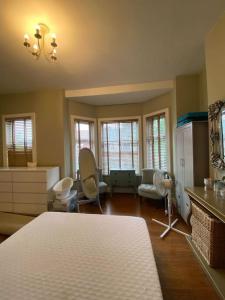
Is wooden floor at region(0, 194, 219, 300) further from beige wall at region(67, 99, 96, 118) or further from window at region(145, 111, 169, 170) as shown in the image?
beige wall at region(67, 99, 96, 118)

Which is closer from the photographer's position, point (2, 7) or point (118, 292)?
point (118, 292)

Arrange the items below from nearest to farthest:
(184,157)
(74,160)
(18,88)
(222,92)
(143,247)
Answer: (143,247), (222,92), (184,157), (18,88), (74,160)

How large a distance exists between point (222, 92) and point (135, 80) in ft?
6.37

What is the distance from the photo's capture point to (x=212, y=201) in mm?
1730

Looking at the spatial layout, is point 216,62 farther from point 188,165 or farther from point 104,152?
point 104,152

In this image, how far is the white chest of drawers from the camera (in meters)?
3.37

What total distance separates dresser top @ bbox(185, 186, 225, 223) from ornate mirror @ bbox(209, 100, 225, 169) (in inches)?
13.7

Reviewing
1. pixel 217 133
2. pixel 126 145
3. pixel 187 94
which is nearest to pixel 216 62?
pixel 217 133

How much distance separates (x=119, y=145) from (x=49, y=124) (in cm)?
197

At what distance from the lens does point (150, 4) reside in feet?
5.85

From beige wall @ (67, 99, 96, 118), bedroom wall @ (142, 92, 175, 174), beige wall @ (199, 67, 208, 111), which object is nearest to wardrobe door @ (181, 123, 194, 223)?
beige wall @ (199, 67, 208, 111)

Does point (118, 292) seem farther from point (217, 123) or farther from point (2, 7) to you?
point (2, 7)

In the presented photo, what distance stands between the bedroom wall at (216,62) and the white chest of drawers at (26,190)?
2.92 m

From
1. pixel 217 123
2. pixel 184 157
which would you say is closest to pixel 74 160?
pixel 184 157
